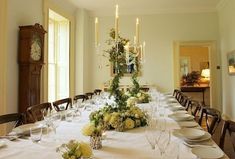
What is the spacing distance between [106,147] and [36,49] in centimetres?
307

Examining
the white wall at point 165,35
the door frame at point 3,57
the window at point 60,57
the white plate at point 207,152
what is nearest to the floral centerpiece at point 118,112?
the white plate at point 207,152

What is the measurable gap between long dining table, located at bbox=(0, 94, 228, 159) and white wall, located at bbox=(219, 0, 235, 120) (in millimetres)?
4494

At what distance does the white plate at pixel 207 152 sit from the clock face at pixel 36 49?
3263 millimetres

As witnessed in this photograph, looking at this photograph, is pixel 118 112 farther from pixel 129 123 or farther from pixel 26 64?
pixel 26 64

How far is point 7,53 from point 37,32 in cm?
67

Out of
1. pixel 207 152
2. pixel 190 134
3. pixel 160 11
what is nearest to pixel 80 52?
pixel 160 11

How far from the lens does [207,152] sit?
1.37m

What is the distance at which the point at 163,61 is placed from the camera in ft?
22.5

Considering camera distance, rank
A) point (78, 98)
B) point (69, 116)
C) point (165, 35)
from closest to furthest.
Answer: point (69, 116), point (78, 98), point (165, 35)

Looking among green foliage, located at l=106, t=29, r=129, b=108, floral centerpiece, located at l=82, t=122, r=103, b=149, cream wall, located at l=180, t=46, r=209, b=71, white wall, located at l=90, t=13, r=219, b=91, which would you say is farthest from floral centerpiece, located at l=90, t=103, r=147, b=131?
cream wall, located at l=180, t=46, r=209, b=71

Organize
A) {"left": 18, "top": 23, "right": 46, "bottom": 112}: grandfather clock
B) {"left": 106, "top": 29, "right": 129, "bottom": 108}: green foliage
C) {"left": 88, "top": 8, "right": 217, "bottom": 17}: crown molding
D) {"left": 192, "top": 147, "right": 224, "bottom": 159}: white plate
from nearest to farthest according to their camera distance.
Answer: {"left": 192, "top": 147, "right": 224, "bottom": 159}: white plate, {"left": 106, "top": 29, "right": 129, "bottom": 108}: green foliage, {"left": 18, "top": 23, "right": 46, "bottom": 112}: grandfather clock, {"left": 88, "top": 8, "right": 217, "bottom": 17}: crown molding

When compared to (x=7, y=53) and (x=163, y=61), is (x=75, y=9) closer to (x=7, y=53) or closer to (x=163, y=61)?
A: (x=163, y=61)

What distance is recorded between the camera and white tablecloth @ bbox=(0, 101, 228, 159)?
1354 mm

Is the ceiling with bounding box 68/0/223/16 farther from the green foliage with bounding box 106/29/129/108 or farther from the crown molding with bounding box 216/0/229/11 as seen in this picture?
the green foliage with bounding box 106/29/129/108
